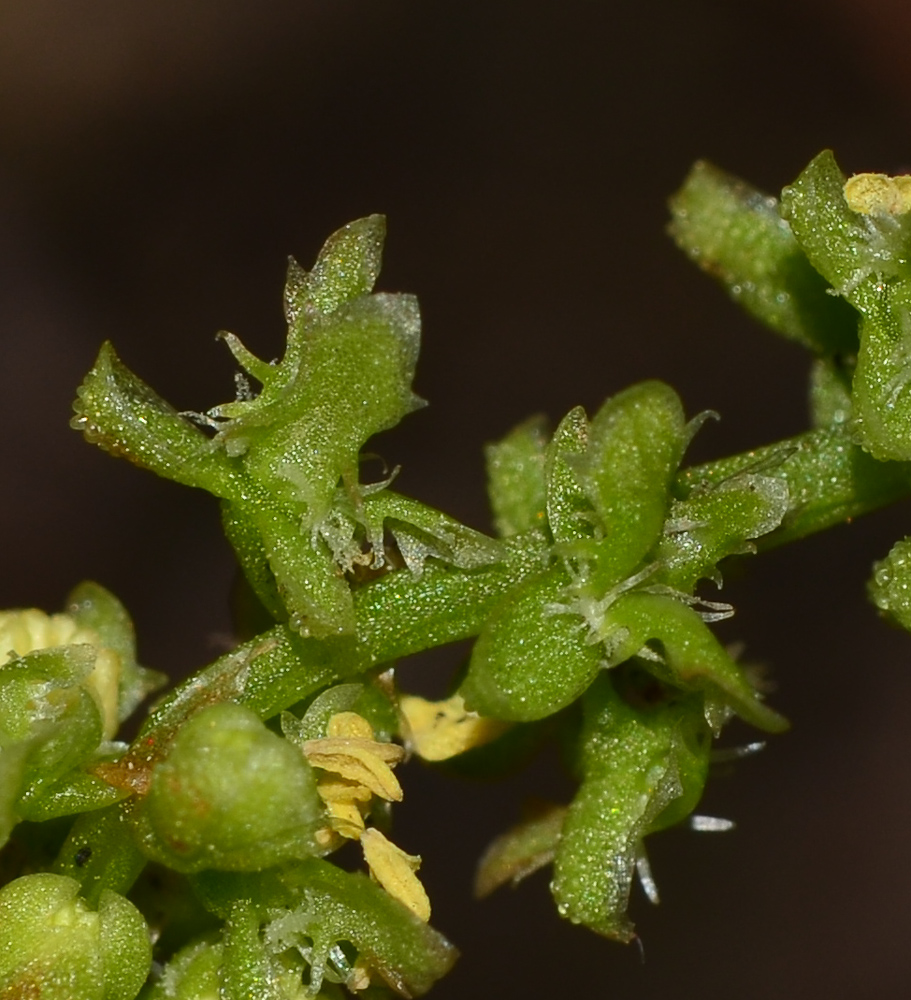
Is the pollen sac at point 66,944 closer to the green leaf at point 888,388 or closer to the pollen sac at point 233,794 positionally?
the pollen sac at point 233,794

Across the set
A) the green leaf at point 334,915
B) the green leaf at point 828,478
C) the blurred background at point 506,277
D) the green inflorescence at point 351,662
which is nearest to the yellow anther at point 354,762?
the green inflorescence at point 351,662

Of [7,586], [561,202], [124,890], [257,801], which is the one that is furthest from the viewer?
[561,202]

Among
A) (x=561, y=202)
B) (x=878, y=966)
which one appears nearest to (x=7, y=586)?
(x=561, y=202)

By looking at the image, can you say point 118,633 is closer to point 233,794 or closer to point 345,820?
point 345,820

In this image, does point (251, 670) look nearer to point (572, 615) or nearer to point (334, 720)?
point (334, 720)

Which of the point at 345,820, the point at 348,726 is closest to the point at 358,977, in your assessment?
the point at 345,820

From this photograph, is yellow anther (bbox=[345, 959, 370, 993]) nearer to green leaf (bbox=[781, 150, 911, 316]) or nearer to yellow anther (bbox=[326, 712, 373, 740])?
yellow anther (bbox=[326, 712, 373, 740])
